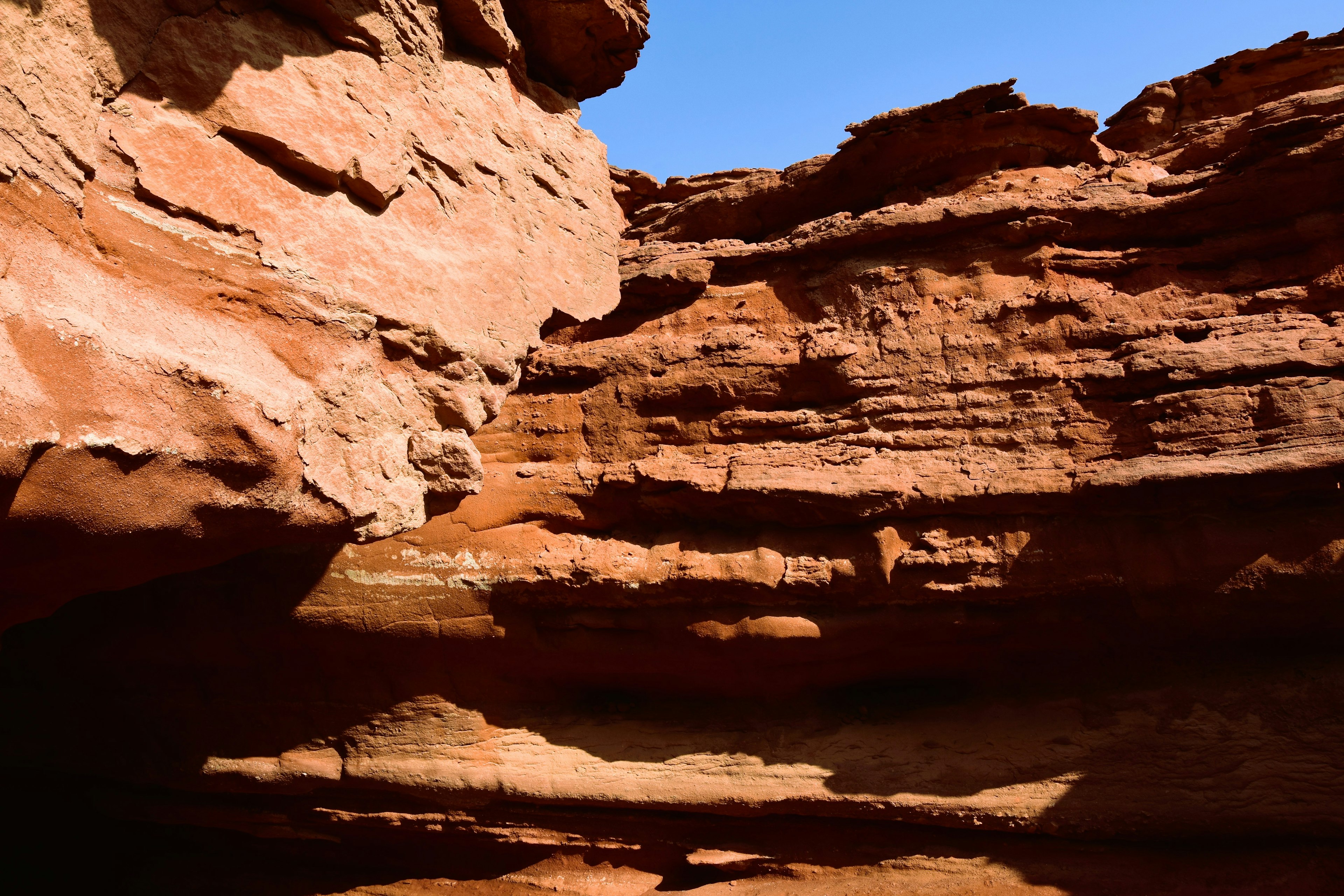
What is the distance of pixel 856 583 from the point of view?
180 inches

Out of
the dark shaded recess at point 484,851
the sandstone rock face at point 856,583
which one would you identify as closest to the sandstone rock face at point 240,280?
the sandstone rock face at point 856,583

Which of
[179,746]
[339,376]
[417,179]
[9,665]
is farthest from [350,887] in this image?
[417,179]

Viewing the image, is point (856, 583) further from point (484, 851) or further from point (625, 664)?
point (484, 851)

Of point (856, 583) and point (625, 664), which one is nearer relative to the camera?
point (856, 583)

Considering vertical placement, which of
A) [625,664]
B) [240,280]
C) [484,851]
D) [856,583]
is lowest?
[484,851]

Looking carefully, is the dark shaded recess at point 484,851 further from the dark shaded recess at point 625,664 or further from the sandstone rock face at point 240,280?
the sandstone rock face at point 240,280

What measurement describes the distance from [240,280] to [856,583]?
3322mm

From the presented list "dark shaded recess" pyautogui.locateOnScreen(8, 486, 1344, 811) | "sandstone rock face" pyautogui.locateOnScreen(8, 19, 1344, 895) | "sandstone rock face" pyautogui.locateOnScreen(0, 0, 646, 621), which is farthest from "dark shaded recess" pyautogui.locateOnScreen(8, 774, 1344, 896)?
"sandstone rock face" pyautogui.locateOnScreen(0, 0, 646, 621)

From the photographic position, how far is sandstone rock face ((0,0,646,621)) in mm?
2629

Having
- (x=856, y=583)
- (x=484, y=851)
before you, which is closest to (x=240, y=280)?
(x=856, y=583)

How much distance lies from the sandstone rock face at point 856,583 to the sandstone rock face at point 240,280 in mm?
98

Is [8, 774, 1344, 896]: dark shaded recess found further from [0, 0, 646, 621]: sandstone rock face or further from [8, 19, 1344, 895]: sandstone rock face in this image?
[0, 0, 646, 621]: sandstone rock face

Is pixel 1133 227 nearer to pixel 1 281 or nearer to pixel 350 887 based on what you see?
pixel 1 281

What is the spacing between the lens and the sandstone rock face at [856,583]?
420 centimetres
